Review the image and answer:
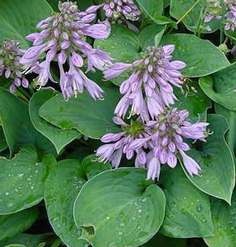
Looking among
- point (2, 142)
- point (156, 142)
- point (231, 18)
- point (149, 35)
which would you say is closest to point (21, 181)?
A: point (2, 142)

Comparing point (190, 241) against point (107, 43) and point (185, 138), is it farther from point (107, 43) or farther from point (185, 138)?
point (107, 43)

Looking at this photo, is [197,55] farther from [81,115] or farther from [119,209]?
[119,209]

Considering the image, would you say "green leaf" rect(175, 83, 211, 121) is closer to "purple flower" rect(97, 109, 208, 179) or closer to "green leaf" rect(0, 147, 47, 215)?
"purple flower" rect(97, 109, 208, 179)

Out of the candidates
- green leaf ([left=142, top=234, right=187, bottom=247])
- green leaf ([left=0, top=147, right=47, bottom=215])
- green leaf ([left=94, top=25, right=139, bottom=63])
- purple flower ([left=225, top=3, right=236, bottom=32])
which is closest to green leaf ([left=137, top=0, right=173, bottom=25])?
green leaf ([left=94, top=25, right=139, bottom=63])

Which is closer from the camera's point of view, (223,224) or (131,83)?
(131,83)

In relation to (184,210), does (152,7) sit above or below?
above

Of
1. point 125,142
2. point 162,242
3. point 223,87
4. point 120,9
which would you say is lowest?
point 162,242

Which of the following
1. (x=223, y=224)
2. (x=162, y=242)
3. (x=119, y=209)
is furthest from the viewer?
(x=162, y=242)

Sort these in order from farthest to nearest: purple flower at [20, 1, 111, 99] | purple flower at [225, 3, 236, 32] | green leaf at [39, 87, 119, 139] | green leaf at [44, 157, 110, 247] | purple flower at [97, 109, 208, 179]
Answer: purple flower at [225, 3, 236, 32], green leaf at [39, 87, 119, 139], green leaf at [44, 157, 110, 247], purple flower at [97, 109, 208, 179], purple flower at [20, 1, 111, 99]
